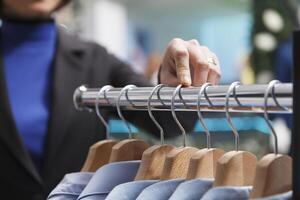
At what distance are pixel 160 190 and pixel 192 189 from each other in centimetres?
6

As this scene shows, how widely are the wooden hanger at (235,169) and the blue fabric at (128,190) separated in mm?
140

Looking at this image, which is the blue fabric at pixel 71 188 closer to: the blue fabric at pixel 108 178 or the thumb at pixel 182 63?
the blue fabric at pixel 108 178

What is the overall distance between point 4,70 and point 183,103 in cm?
82

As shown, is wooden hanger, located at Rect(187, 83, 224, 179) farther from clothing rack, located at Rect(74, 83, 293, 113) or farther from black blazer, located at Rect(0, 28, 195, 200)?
black blazer, located at Rect(0, 28, 195, 200)

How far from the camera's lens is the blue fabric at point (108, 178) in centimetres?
90

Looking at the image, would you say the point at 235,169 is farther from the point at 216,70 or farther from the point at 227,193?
the point at 216,70

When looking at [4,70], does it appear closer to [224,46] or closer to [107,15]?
[107,15]

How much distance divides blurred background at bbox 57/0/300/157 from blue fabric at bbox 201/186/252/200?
184mm

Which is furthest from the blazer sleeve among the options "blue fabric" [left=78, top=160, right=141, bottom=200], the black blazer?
"blue fabric" [left=78, top=160, right=141, bottom=200]

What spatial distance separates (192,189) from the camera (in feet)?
2.49

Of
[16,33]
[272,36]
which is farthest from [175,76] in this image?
[272,36]

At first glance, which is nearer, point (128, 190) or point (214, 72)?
point (128, 190)

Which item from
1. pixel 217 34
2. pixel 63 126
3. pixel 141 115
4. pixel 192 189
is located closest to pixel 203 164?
pixel 192 189

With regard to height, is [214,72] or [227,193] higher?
[214,72]
